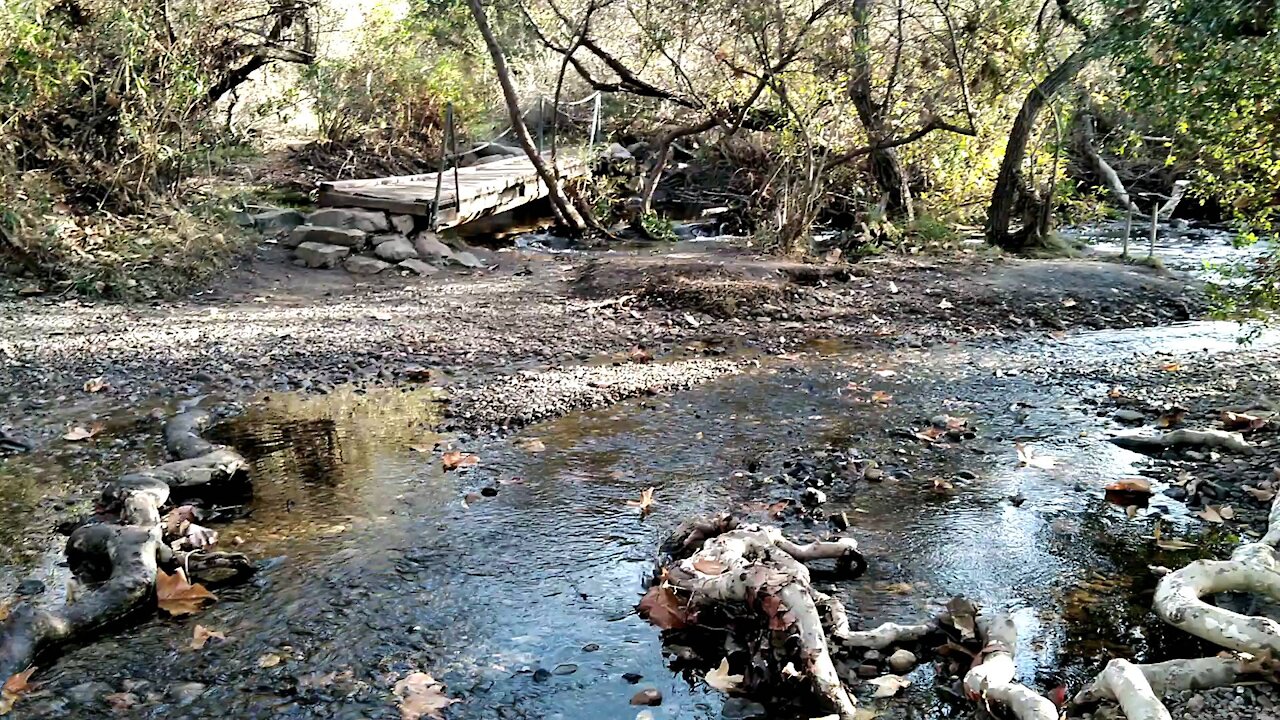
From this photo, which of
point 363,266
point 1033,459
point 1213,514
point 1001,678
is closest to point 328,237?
point 363,266

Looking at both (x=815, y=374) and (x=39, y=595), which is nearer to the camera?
(x=39, y=595)

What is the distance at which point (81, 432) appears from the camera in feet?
19.4

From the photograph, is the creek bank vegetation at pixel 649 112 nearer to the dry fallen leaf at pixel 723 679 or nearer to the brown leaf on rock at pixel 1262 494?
the brown leaf on rock at pixel 1262 494

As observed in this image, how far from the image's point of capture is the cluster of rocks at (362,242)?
1162 cm

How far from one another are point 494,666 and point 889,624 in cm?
137

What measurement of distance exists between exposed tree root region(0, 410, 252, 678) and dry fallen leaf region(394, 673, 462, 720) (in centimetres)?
118

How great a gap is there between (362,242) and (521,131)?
2.51 metres

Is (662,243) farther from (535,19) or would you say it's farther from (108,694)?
(108,694)

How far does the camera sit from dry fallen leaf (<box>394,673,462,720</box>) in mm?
3105

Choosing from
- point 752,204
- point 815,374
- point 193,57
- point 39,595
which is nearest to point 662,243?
point 752,204

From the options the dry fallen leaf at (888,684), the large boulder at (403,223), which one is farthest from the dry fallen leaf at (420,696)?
the large boulder at (403,223)

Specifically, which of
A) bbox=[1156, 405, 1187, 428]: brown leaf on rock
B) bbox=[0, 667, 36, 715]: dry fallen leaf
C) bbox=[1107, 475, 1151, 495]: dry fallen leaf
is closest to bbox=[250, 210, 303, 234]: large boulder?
bbox=[0, 667, 36, 715]: dry fallen leaf

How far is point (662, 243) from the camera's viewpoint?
14219mm

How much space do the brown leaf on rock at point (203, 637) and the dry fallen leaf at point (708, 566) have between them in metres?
1.72
